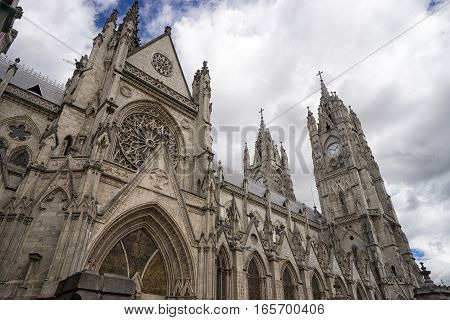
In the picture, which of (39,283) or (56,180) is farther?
(56,180)

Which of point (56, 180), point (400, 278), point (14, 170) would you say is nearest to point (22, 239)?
point (56, 180)

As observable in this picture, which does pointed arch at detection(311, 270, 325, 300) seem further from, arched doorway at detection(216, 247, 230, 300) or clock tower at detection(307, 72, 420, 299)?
arched doorway at detection(216, 247, 230, 300)

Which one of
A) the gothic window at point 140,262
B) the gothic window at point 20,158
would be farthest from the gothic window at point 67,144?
the gothic window at point 140,262

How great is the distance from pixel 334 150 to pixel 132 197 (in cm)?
3841

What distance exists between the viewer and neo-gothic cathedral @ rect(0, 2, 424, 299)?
33.6 feet

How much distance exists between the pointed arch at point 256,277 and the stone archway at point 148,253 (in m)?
6.01

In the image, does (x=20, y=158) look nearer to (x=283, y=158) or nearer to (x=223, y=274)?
(x=223, y=274)

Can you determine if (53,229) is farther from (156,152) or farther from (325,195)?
(325,195)

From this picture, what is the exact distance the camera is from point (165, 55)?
71.2 ft

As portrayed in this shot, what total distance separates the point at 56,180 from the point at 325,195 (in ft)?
120

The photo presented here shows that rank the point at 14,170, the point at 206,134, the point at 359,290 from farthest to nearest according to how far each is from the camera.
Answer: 1. the point at 359,290
2. the point at 206,134
3. the point at 14,170

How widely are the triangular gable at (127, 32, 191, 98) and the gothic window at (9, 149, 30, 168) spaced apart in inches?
319

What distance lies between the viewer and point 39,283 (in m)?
9.35
